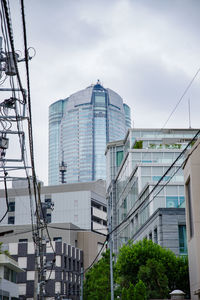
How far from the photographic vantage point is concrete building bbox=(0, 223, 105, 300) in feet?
316

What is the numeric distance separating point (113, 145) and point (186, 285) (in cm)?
5127

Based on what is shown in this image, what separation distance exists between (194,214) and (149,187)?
2837 centimetres

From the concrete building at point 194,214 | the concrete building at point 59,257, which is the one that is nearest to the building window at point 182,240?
the concrete building at point 194,214

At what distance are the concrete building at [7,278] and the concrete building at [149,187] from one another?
44.6 feet

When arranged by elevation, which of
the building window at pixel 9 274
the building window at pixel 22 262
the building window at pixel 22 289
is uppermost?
the building window at pixel 22 262

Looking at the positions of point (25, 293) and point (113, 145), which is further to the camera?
point (25, 293)

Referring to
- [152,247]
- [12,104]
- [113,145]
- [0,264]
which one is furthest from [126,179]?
[12,104]

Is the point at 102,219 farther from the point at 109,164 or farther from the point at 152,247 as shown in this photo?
the point at 152,247

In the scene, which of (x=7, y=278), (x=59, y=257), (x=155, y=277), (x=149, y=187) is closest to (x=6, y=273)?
(x=7, y=278)

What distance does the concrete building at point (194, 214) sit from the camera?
25906 millimetres

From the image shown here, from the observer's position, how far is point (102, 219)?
133875mm

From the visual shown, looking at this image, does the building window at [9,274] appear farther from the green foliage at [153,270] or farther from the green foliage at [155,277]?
the green foliage at [155,277]

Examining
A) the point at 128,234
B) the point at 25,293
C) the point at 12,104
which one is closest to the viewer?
the point at 12,104

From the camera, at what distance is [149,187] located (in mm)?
54531
